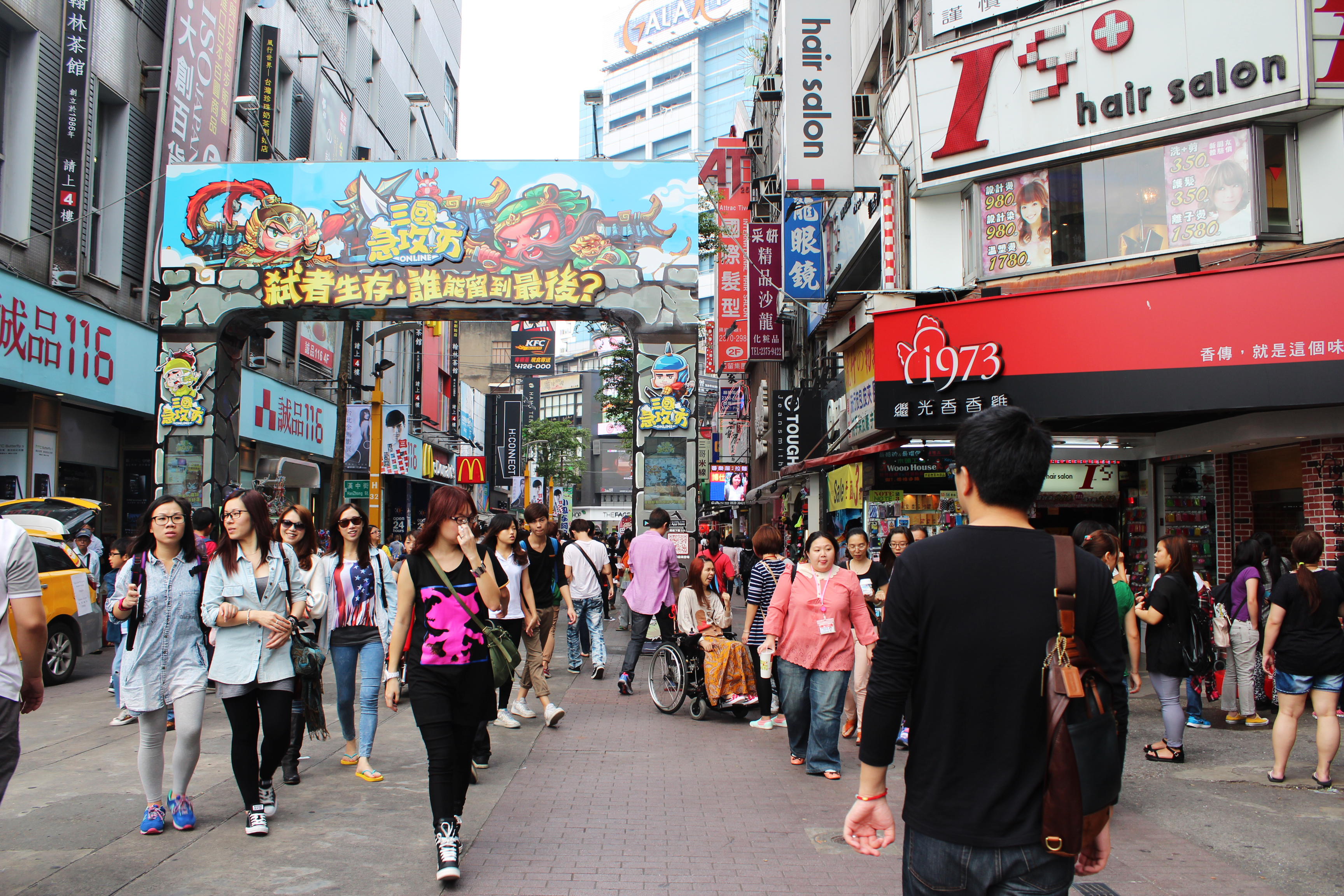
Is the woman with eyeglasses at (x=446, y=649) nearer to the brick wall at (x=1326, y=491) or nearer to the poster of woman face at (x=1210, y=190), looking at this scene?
the brick wall at (x=1326, y=491)

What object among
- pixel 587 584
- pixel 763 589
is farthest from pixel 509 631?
pixel 587 584

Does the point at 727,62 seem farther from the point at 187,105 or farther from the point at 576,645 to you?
the point at 576,645

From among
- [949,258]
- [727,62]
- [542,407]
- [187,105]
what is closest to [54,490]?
[187,105]

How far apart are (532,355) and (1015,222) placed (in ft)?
114

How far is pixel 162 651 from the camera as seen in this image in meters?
5.44

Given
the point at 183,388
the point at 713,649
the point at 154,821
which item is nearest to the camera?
the point at 154,821

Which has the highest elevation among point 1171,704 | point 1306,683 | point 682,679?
point 1306,683

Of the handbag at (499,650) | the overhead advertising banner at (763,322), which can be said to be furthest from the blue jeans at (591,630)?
the overhead advertising banner at (763,322)

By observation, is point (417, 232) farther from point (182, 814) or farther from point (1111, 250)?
point (182, 814)

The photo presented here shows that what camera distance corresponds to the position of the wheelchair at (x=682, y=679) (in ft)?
31.3

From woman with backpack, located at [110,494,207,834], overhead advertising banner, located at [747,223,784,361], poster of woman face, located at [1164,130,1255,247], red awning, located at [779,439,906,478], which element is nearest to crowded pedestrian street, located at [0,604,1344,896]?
woman with backpack, located at [110,494,207,834]

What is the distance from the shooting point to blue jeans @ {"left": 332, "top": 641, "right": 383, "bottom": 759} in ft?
Result: 22.8

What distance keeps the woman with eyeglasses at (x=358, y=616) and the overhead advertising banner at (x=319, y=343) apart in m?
19.3

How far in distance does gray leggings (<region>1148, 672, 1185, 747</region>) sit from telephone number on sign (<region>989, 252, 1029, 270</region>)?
6.41 metres
